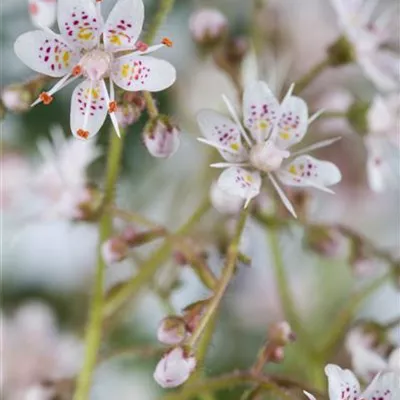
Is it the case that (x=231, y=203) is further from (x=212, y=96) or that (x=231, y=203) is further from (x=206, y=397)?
(x=212, y=96)

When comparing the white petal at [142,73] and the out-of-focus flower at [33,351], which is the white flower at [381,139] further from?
the out-of-focus flower at [33,351]

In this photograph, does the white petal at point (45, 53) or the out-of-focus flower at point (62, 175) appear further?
the out-of-focus flower at point (62, 175)

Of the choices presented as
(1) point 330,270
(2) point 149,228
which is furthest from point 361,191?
(2) point 149,228

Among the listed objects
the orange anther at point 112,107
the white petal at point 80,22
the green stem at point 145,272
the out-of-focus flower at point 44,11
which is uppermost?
the out-of-focus flower at point 44,11

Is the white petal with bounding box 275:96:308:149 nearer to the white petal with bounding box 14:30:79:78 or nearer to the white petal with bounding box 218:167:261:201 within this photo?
the white petal with bounding box 218:167:261:201

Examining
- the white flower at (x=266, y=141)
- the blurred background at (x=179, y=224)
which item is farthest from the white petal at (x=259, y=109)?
the blurred background at (x=179, y=224)

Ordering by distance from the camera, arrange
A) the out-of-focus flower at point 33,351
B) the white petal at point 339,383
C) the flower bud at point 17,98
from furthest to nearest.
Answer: the out-of-focus flower at point 33,351, the flower bud at point 17,98, the white petal at point 339,383

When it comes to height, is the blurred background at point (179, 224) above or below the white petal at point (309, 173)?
above
